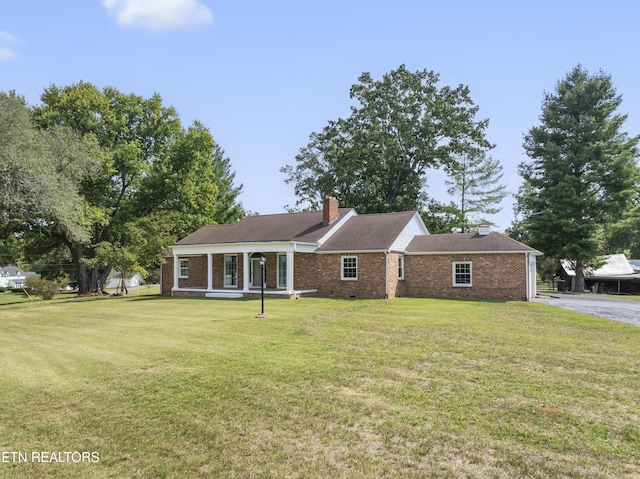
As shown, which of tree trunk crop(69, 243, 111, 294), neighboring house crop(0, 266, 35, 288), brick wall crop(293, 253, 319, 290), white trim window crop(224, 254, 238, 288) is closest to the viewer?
brick wall crop(293, 253, 319, 290)

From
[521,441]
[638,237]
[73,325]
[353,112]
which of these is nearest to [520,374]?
[521,441]

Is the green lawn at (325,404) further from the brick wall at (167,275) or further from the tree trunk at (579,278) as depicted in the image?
the tree trunk at (579,278)

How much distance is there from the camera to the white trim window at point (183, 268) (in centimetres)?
2991

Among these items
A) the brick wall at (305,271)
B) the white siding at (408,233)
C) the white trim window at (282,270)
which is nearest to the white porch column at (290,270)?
the brick wall at (305,271)

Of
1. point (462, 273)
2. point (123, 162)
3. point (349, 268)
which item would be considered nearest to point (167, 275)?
point (123, 162)

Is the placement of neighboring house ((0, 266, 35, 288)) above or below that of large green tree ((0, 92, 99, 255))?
below

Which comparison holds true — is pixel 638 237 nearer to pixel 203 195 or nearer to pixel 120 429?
pixel 203 195

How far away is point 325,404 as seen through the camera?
20.0ft

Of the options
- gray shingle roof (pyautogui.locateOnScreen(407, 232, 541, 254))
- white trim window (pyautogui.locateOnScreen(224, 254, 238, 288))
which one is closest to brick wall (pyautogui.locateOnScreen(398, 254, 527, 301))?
gray shingle roof (pyautogui.locateOnScreen(407, 232, 541, 254))

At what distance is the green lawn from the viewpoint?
4.52 metres

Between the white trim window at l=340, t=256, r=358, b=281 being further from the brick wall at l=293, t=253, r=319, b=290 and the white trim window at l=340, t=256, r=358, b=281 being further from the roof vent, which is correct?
the roof vent

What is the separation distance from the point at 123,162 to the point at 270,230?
13175 millimetres

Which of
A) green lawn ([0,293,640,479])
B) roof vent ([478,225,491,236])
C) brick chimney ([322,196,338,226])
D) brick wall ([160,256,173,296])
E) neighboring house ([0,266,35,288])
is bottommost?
neighboring house ([0,266,35,288])

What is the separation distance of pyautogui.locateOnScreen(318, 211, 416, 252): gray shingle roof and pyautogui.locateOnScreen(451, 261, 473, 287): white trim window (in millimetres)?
3715
